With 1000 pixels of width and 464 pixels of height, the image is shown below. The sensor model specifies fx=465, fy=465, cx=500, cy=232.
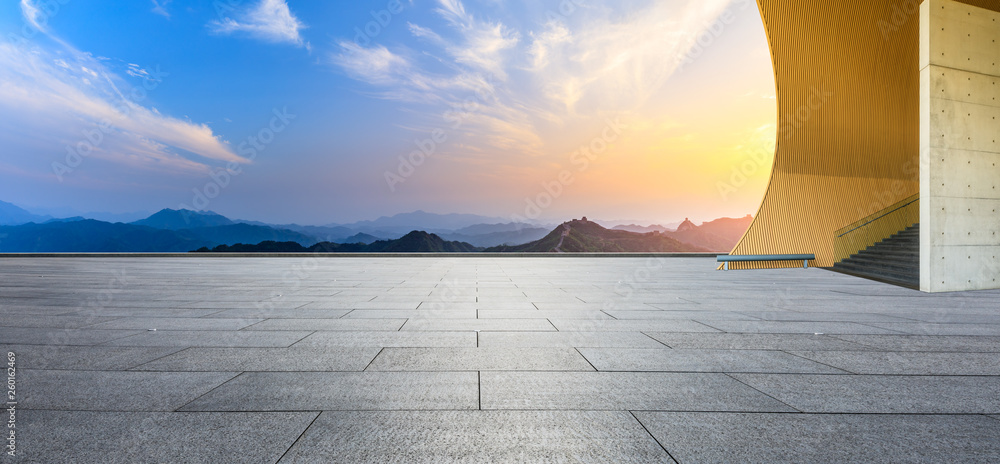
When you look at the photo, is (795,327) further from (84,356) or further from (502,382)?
(84,356)

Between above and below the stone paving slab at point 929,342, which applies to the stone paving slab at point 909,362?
below

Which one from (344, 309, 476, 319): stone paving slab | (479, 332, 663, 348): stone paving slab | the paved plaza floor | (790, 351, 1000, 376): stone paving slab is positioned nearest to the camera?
the paved plaza floor

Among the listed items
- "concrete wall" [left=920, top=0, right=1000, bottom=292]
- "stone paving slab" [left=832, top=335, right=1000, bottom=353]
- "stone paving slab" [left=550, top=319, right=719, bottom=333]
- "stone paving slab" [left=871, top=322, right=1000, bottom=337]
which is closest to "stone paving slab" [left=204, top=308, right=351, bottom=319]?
"stone paving slab" [left=550, top=319, right=719, bottom=333]

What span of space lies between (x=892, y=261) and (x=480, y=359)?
1761cm

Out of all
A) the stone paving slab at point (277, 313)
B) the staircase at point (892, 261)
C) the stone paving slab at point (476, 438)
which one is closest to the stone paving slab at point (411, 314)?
the stone paving slab at point (277, 313)

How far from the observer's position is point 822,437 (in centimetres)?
316

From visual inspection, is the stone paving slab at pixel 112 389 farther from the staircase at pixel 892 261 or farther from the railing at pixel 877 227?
the railing at pixel 877 227

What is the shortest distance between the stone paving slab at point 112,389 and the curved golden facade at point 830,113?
19205mm

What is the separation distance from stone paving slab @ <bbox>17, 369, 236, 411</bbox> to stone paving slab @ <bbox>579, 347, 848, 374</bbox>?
3814 millimetres

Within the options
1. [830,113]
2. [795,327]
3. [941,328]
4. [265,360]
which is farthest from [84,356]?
[830,113]

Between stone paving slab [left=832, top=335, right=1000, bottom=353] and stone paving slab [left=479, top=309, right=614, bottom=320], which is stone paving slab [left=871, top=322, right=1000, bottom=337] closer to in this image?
stone paving slab [left=832, top=335, right=1000, bottom=353]

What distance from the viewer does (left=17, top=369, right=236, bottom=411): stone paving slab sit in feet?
12.2

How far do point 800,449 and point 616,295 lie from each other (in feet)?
25.5

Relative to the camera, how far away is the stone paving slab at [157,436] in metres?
2.88
